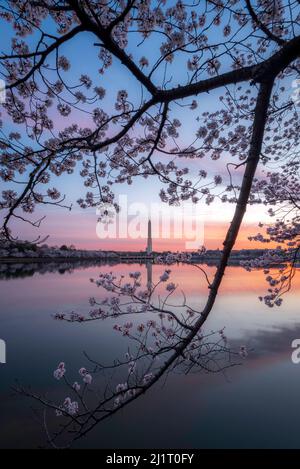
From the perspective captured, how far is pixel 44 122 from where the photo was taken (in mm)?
5375

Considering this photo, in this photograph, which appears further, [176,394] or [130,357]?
[176,394]

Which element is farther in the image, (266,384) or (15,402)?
(266,384)

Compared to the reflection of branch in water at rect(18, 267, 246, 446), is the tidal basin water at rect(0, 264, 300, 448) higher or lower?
lower

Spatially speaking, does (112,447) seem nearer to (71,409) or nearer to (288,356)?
(71,409)

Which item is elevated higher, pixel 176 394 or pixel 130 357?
pixel 130 357

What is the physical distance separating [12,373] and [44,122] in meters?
9.44

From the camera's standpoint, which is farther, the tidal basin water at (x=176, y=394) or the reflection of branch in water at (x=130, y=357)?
the tidal basin water at (x=176, y=394)

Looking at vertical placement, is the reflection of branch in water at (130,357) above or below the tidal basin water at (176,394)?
above

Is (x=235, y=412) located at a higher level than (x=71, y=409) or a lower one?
lower

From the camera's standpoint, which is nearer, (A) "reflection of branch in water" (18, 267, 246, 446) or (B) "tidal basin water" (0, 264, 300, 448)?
(A) "reflection of branch in water" (18, 267, 246, 446)

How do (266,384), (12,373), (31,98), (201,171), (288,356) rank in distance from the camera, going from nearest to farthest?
(31,98), (201,171), (266,384), (12,373), (288,356)
